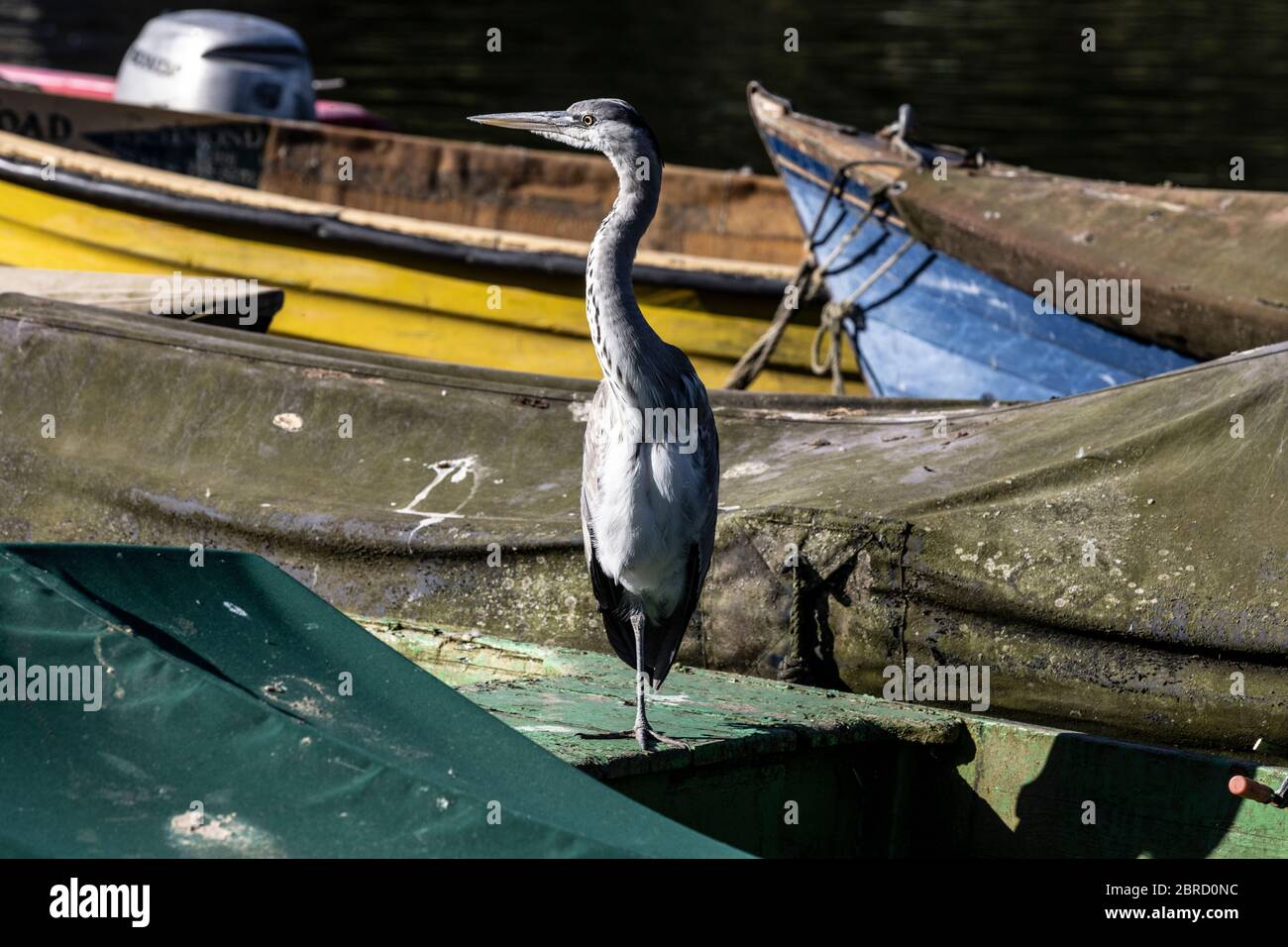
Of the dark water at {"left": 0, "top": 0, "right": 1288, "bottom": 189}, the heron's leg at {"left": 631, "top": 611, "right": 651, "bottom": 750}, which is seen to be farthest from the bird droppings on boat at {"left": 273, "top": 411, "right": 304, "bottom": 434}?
the dark water at {"left": 0, "top": 0, "right": 1288, "bottom": 189}

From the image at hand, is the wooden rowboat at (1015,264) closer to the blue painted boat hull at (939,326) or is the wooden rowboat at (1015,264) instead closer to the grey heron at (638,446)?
the blue painted boat hull at (939,326)

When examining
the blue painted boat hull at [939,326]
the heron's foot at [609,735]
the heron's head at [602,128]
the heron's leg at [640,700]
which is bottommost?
the heron's foot at [609,735]

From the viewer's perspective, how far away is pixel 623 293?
428 cm

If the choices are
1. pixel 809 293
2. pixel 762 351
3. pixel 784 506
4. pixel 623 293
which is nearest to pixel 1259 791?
pixel 784 506

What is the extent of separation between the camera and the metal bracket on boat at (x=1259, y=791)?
3.69 meters

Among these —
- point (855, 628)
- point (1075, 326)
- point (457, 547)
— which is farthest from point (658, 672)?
point (1075, 326)

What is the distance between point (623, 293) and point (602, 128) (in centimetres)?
45

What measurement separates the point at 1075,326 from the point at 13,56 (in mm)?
16428

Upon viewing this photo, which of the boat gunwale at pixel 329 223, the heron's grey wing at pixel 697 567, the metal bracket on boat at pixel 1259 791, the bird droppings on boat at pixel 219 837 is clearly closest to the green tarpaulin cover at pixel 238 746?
the bird droppings on boat at pixel 219 837

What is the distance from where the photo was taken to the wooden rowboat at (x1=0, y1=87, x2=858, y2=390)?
30.7 feet

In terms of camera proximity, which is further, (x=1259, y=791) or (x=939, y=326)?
(x=939, y=326)

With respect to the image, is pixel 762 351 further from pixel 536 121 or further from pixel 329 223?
pixel 536 121

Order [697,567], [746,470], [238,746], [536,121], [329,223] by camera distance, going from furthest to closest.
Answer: [329,223], [746,470], [536,121], [697,567], [238,746]

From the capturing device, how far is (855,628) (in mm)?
5055
